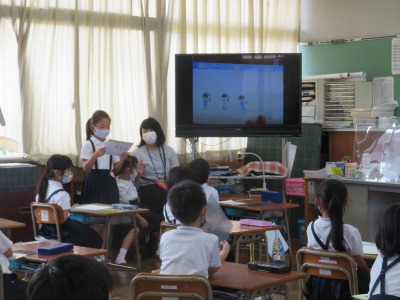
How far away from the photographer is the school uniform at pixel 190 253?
356 centimetres

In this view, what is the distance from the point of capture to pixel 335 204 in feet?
14.2

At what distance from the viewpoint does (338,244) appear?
4188 millimetres

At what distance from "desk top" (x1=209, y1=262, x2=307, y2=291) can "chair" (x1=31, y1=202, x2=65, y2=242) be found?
2.35 m

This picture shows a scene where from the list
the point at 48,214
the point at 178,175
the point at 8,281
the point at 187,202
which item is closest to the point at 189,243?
the point at 187,202

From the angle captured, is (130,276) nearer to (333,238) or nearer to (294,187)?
(294,187)

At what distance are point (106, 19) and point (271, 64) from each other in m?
1.81

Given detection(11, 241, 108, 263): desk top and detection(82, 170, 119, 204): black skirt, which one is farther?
detection(82, 170, 119, 204): black skirt

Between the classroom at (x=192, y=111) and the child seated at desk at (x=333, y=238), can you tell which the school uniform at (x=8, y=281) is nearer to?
the child seated at desk at (x=333, y=238)

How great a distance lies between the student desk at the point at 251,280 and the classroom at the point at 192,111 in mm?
1579

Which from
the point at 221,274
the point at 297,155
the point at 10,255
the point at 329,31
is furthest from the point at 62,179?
the point at 329,31

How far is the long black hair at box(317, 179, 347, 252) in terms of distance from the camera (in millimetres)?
4199

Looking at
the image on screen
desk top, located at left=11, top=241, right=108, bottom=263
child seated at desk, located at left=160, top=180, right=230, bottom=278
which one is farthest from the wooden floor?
child seated at desk, located at left=160, top=180, right=230, bottom=278

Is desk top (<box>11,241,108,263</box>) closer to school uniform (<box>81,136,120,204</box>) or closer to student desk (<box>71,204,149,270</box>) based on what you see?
student desk (<box>71,204,149,270</box>)

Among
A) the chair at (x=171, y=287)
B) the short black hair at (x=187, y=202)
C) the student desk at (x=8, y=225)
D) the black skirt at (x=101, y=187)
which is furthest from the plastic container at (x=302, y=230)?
the chair at (x=171, y=287)
